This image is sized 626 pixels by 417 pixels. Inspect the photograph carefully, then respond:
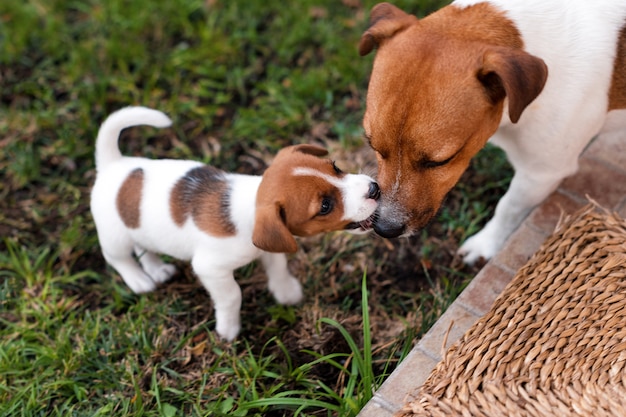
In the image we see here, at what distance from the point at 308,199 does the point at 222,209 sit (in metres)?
0.59

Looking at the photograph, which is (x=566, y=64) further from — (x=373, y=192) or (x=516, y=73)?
(x=373, y=192)

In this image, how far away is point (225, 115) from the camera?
6418 mm

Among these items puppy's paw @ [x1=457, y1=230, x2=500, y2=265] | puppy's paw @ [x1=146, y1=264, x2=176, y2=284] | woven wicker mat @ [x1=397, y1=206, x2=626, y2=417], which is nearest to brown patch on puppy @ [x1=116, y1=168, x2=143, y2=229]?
puppy's paw @ [x1=146, y1=264, x2=176, y2=284]

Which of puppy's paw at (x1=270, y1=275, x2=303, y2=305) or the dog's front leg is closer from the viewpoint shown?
the dog's front leg

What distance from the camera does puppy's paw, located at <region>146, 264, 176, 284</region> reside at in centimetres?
516

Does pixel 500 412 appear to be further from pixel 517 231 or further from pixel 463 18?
pixel 463 18

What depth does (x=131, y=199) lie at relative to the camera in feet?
14.5

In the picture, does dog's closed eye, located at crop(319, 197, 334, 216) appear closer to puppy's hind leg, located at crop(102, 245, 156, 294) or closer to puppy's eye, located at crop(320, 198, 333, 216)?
puppy's eye, located at crop(320, 198, 333, 216)

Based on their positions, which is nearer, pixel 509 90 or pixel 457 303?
pixel 509 90

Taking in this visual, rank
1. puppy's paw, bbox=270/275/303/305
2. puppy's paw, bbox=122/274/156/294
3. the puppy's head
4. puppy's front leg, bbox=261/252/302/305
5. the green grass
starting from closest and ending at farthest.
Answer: the puppy's head
the green grass
puppy's front leg, bbox=261/252/302/305
puppy's paw, bbox=270/275/303/305
puppy's paw, bbox=122/274/156/294

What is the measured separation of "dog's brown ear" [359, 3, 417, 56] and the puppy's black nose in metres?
0.87

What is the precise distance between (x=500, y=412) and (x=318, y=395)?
1315 millimetres

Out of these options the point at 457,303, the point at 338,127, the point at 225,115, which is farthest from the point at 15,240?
the point at 457,303

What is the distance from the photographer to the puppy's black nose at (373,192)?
4.08 meters
